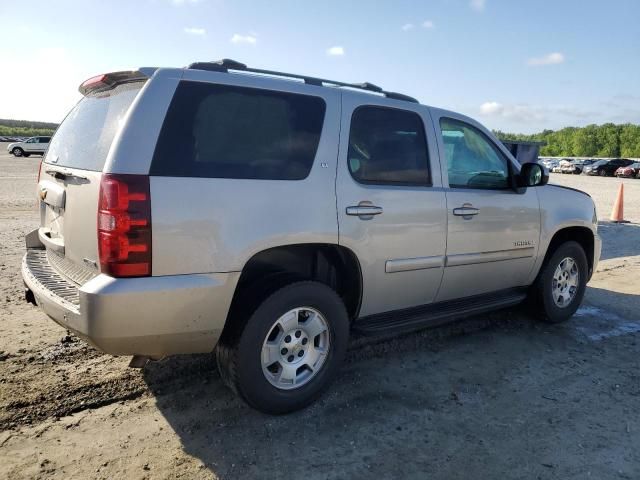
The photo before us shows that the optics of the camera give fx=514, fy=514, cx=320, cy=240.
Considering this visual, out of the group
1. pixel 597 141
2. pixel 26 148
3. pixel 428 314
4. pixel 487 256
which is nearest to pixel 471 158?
pixel 487 256

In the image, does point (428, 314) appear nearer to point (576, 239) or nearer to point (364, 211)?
point (364, 211)

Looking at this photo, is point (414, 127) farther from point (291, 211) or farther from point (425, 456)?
point (425, 456)

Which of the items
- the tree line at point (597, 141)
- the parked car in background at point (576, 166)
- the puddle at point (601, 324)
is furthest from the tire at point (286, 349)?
the tree line at point (597, 141)

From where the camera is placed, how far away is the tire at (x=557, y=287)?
4.89 m

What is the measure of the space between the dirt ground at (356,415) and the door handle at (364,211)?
122 centimetres

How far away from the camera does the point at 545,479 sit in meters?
2.64

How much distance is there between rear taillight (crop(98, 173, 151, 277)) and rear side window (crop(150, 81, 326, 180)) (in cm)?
15

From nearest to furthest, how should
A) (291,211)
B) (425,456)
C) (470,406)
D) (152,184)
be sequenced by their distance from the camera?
(152,184)
(425,456)
(291,211)
(470,406)

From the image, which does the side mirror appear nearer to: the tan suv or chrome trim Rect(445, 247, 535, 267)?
the tan suv

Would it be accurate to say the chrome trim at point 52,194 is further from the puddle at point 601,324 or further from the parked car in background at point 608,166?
the parked car in background at point 608,166

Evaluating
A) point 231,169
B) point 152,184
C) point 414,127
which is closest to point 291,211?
point 231,169

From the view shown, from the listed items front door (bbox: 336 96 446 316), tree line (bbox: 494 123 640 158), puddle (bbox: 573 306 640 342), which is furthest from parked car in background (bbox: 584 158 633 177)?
front door (bbox: 336 96 446 316)

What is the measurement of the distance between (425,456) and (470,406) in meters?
0.71

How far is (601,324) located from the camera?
5.17 m
